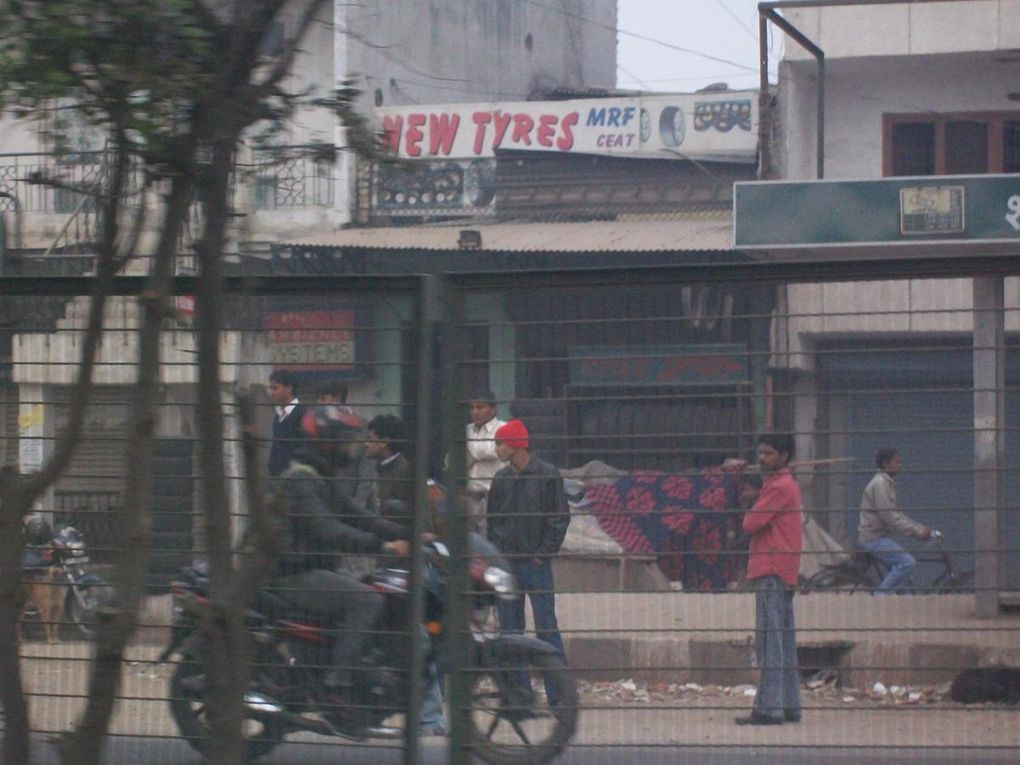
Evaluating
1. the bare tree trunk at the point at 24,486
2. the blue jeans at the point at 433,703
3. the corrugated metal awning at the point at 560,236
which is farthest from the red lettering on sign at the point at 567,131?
the bare tree trunk at the point at 24,486

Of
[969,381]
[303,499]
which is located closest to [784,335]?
[969,381]

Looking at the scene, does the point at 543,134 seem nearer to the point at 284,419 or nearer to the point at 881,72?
the point at 881,72

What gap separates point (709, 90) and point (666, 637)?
1572 centimetres

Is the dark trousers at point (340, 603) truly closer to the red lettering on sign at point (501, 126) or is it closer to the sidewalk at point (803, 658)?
the sidewalk at point (803, 658)

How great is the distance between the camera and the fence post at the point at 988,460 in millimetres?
3820

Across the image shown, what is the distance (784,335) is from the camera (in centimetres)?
392

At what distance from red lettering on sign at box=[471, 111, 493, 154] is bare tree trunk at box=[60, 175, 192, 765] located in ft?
50.4

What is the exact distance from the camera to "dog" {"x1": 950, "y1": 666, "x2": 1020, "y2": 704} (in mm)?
3891

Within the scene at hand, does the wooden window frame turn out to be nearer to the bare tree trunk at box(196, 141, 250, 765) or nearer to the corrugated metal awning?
the corrugated metal awning

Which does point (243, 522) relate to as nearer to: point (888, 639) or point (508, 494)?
point (508, 494)

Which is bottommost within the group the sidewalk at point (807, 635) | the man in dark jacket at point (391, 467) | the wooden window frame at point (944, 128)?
the sidewalk at point (807, 635)

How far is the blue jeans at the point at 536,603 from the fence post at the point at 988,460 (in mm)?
1199

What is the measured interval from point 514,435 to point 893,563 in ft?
3.75

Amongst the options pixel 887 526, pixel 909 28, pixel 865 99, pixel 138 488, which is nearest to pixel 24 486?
pixel 138 488
